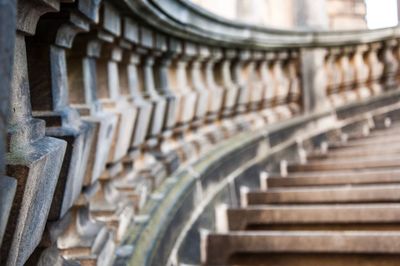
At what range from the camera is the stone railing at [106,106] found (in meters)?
0.87

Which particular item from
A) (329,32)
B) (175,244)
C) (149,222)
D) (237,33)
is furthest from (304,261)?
(329,32)

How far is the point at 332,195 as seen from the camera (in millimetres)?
2826

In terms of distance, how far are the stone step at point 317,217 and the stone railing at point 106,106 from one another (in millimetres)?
383

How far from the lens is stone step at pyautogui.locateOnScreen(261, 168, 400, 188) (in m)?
3.03

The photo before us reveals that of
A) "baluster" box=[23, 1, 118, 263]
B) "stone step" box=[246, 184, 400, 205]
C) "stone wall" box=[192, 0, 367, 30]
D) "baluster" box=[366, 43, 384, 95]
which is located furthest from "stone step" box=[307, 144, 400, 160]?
"baluster" box=[23, 1, 118, 263]

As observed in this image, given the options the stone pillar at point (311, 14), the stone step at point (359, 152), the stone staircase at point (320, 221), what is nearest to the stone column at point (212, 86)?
the stone staircase at point (320, 221)

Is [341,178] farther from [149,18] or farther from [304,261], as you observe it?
[149,18]

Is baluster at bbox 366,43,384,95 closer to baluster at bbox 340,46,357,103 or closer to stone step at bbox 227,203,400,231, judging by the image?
baluster at bbox 340,46,357,103

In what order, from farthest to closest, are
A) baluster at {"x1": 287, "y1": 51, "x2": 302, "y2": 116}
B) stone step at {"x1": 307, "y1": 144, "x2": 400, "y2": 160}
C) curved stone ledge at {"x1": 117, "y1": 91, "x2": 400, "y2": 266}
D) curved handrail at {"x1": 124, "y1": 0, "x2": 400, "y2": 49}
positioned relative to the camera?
baluster at {"x1": 287, "y1": 51, "x2": 302, "y2": 116} < stone step at {"x1": 307, "y1": 144, "x2": 400, "y2": 160} < curved handrail at {"x1": 124, "y1": 0, "x2": 400, "y2": 49} < curved stone ledge at {"x1": 117, "y1": 91, "x2": 400, "y2": 266}

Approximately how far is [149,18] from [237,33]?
4.39 ft

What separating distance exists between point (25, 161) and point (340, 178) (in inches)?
99.5

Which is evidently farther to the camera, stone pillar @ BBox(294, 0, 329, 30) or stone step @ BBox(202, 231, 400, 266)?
stone pillar @ BBox(294, 0, 329, 30)

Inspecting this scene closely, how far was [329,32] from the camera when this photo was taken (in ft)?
14.8

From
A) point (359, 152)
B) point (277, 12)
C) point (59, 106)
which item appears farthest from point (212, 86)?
point (277, 12)
